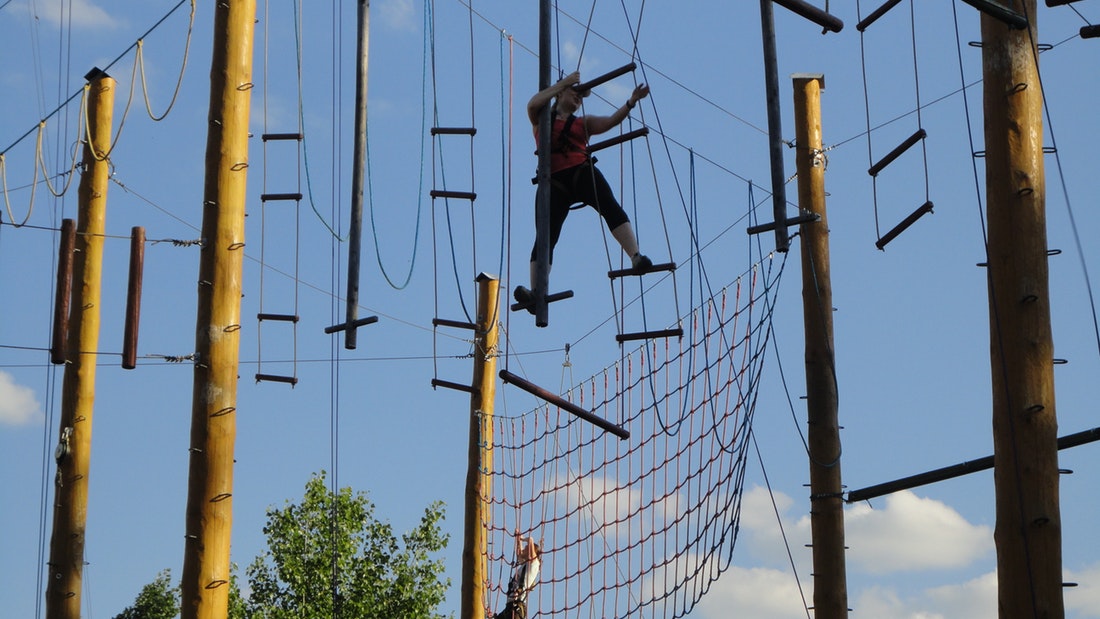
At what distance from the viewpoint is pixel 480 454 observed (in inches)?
396

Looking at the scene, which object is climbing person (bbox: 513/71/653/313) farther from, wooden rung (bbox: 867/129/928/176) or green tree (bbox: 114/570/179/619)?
green tree (bbox: 114/570/179/619)

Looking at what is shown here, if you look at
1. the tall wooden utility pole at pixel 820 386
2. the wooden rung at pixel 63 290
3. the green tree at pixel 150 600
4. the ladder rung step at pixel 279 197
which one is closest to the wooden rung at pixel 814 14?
the tall wooden utility pole at pixel 820 386

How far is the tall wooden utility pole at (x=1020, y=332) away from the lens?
230 inches

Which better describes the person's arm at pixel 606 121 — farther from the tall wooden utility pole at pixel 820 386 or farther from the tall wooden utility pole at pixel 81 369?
the tall wooden utility pole at pixel 81 369

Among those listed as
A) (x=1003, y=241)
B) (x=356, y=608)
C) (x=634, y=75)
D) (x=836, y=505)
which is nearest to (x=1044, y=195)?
(x=1003, y=241)

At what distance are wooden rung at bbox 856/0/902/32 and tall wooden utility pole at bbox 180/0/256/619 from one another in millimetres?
3237

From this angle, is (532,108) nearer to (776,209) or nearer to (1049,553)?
(776,209)

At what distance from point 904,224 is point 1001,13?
1292mm

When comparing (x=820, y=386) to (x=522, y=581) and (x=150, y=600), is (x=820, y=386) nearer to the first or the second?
(x=522, y=581)

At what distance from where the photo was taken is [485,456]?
1007cm

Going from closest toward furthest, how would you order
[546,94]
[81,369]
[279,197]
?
[546,94] → [279,197] → [81,369]

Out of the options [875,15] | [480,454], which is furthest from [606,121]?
[480,454]

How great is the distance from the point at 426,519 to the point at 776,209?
1261 centimetres

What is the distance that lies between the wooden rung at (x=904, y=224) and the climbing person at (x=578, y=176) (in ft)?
3.46
